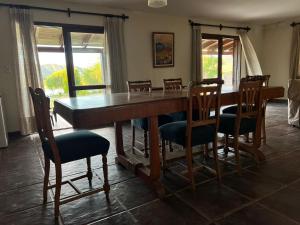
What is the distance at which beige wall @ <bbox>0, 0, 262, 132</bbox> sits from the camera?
12.3 ft

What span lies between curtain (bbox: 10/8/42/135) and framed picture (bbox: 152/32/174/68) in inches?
98.8

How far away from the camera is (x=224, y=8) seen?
15.8ft

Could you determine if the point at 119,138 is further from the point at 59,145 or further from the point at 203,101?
the point at 203,101

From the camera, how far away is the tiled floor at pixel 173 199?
1590 mm

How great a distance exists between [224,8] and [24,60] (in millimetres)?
4151

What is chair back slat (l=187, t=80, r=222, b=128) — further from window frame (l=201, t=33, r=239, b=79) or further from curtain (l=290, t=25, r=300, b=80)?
curtain (l=290, t=25, r=300, b=80)

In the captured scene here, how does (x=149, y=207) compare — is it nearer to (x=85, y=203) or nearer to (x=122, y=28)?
(x=85, y=203)

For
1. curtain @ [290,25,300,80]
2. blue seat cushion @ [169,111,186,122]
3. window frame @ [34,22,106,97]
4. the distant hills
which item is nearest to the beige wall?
window frame @ [34,22,106,97]

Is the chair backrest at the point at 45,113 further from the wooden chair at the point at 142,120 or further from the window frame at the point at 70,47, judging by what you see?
the window frame at the point at 70,47

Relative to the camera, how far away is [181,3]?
4.31 m

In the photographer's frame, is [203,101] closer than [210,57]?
Yes

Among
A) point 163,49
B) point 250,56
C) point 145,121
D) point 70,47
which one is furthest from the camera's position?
point 250,56

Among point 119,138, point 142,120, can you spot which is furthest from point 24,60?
point 142,120

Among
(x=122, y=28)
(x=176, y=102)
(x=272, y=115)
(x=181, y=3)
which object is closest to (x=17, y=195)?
(x=176, y=102)
